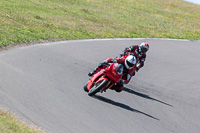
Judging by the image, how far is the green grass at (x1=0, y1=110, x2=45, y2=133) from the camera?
19.9 feet

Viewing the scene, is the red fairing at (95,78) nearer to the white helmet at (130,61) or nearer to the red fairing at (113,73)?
the red fairing at (113,73)

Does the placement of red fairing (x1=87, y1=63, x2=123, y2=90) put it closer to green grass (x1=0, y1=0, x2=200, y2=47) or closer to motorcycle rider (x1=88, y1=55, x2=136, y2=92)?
motorcycle rider (x1=88, y1=55, x2=136, y2=92)

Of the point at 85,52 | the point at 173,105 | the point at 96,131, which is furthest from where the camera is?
the point at 85,52

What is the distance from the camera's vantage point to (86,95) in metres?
10.3

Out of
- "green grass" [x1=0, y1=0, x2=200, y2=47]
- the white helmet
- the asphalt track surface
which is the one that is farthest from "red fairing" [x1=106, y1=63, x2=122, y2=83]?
"green grass" [x1=0, y1=0, x2=200, y2=47]

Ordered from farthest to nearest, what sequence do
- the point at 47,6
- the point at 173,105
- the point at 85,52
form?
the point at 47,6 < the point at 85,52 < the point at 173,105

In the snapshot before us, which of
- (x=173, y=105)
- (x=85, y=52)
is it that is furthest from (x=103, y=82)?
(x=85, y=52)

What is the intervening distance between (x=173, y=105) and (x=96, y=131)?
4.43 m

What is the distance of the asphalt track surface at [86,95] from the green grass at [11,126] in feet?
1.85

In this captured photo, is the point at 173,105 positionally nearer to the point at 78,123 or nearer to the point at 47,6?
the point at 78,123

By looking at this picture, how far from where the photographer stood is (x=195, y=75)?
652 inches

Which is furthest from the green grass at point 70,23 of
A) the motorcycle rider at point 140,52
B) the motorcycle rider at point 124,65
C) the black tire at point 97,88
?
the black tire at point 97,88

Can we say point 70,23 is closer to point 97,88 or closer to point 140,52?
point 140,52

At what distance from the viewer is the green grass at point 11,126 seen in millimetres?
6080
